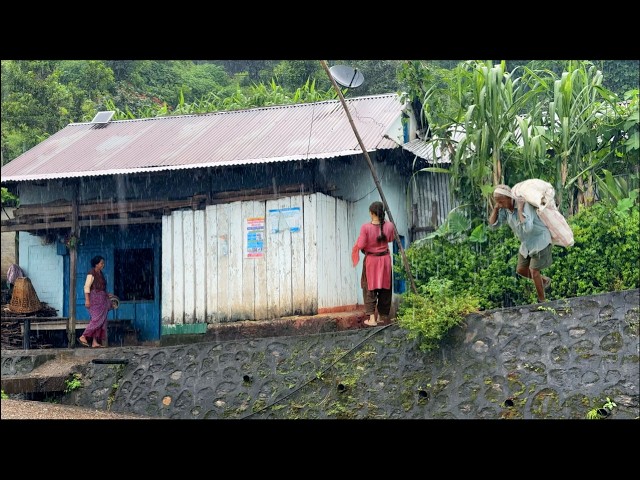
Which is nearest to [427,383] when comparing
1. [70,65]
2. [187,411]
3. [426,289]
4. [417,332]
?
[417,332]

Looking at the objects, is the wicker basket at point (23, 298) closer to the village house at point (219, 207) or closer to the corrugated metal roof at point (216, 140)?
the village house at point (219, 207)

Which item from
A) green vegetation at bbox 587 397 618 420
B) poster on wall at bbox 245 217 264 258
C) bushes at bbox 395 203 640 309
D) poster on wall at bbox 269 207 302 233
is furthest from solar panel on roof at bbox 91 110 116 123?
green vegetation at bbox 587 397 618 420

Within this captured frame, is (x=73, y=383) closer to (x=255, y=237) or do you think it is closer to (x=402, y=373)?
(x=255, y=237)

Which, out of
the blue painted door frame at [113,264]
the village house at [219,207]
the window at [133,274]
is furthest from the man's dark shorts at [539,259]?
the window at [133,274]

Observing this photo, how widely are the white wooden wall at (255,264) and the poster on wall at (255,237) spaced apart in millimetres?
61

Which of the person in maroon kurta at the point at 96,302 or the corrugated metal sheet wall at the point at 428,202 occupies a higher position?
the corrugated metal sheet wall at the point at 428,202

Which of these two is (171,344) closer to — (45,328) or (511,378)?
(45,328)

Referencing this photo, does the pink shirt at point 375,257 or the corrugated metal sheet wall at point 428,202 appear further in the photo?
the corrugated metal sheet wall at point 428,202

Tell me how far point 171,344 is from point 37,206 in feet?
11.4

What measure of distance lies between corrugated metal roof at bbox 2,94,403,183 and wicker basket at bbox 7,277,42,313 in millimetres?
1983

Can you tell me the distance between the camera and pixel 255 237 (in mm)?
12195

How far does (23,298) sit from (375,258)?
6.83 meters

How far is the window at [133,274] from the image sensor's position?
15219 millimetres

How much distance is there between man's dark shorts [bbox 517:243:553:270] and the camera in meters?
9.76
